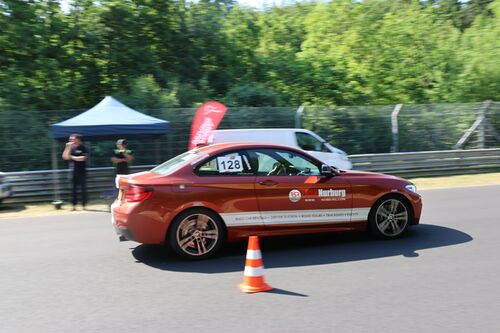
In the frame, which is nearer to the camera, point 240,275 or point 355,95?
point 240,275

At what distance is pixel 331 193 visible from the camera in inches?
292

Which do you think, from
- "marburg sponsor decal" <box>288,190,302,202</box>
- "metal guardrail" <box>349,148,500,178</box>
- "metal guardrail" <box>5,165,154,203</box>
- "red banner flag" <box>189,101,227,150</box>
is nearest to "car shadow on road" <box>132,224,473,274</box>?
"marburg sponsor decal" <box>288,190,302,202</box>

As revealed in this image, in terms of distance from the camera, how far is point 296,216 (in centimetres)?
732

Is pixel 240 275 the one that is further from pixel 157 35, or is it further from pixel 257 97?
pixel 157 35

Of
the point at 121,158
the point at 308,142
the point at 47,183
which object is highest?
the point at 308,142

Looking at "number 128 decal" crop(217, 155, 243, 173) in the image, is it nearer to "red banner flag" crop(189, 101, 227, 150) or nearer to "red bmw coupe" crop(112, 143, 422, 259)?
"red bmw coupe" crop(112, 143, 422, 259)

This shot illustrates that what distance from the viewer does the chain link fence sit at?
14734 mm

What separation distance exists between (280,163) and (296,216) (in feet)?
2.56

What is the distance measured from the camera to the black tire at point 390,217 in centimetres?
775

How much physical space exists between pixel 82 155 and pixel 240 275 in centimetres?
731

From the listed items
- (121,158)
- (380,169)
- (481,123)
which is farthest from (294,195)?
(481,123)

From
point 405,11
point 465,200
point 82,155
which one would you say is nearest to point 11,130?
point 82,155

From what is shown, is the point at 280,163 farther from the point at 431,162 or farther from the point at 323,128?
the point at 431,162

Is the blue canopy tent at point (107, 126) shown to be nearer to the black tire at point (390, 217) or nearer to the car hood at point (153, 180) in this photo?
the car hood at point (153, 180)
